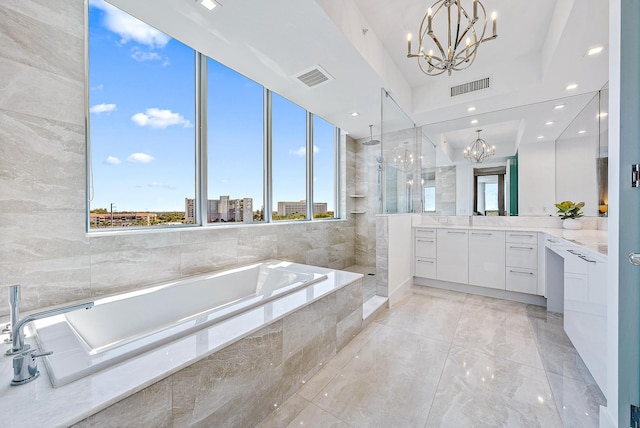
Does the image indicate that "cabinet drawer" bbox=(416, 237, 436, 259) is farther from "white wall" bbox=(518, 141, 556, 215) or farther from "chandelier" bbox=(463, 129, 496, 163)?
"chandelier" bbox=(463, 129, 496, 163)

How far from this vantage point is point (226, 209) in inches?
109

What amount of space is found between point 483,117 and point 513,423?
11.1 ft

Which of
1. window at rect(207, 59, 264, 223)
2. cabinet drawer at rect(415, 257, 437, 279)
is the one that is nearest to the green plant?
cabinet drawer at rect(415, 257, 437, 279)

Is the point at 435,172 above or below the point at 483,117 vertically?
below

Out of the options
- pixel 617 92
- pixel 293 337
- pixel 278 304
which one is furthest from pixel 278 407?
pixel 617 92

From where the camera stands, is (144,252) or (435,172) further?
(435,172)

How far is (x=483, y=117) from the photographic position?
11.0 feet

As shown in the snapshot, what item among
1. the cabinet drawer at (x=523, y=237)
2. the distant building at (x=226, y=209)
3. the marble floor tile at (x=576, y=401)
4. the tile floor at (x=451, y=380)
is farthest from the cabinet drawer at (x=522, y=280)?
the distant building at (x=226, y=209)

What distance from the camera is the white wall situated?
3.08 m

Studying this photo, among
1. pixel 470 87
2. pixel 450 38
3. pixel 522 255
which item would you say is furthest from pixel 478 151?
pixel 450 38

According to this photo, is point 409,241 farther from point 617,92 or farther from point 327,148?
point 617,92

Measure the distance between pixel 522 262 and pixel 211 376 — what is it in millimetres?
3382

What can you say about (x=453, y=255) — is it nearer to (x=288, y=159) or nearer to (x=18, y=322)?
(x=288, y=159)

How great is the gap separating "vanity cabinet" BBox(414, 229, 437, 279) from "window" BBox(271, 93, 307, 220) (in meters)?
1.78
